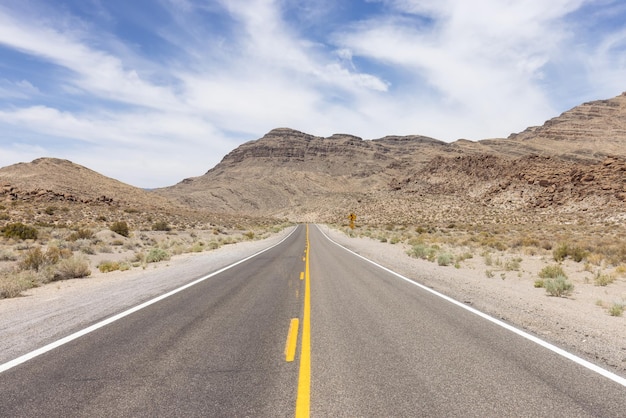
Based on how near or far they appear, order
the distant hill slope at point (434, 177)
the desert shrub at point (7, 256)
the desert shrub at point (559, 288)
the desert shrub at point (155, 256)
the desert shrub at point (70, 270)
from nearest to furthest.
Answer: the desert shrub at point (559, 288) < the desert shrub at point (70, 270) < the desert shrub at point (7, 256) < the desert shrub at point (155, 256) < the distant hill slope at point (434, 177)

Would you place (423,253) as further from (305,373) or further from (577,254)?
(305,373)

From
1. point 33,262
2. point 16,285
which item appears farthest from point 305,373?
point 33,262

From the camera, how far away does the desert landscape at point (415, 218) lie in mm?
10680

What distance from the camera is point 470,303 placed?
28.7 ft

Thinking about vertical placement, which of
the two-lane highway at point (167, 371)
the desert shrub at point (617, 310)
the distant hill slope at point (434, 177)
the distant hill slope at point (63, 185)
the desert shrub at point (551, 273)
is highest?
the distant hill slope at point (434, 177)

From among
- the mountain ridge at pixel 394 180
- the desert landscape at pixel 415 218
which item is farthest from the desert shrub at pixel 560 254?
the mountain ridge at pixel 394 180

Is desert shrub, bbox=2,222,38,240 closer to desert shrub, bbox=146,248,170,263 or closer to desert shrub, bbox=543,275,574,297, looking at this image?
desert shrub, bbox=146,248,170,263

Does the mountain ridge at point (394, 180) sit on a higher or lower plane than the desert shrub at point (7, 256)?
higher

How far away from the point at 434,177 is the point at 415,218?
31.4 meters

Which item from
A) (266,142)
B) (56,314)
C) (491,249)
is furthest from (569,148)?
(56,314)

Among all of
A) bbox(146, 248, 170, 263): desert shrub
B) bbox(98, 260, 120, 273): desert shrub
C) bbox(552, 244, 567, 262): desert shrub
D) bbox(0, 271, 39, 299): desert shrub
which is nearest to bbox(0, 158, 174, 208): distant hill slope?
bbox(146, 248, 170, 263): desert shrub

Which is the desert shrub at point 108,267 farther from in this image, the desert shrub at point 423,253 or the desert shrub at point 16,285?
the desert shrub at point 423,253

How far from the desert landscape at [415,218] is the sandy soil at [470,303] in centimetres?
8

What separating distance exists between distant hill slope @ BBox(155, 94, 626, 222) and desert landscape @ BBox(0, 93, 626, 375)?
0.51 m
